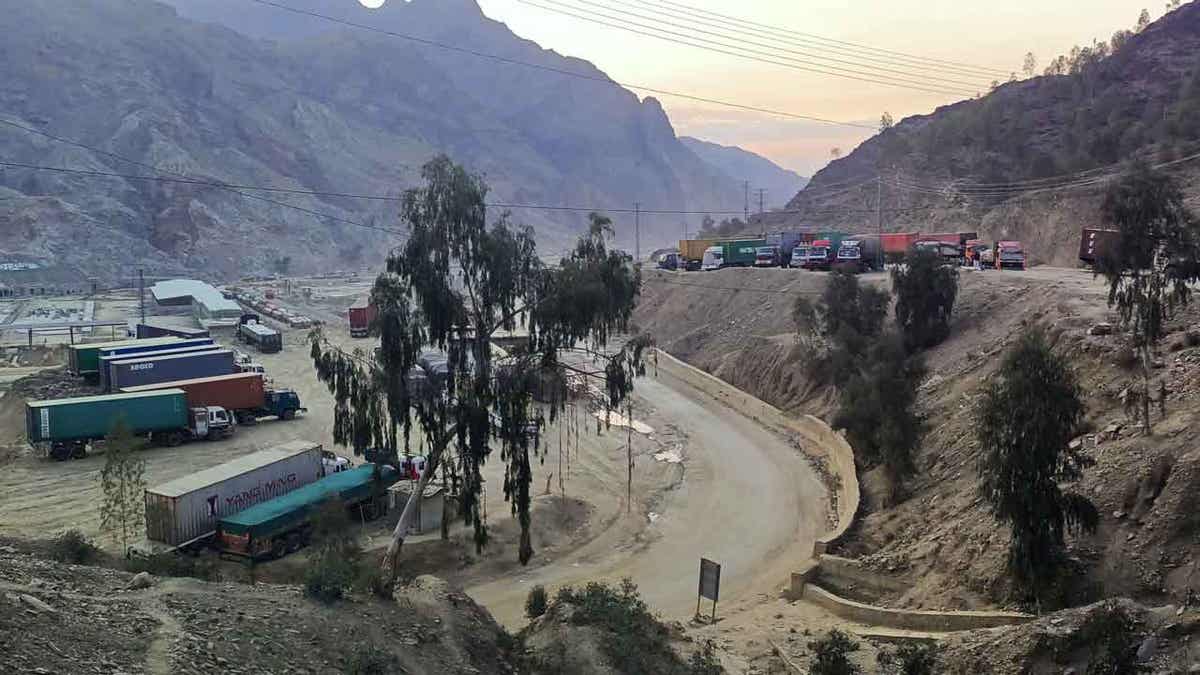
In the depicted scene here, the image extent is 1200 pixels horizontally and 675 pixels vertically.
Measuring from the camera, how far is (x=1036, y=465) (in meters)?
19.1

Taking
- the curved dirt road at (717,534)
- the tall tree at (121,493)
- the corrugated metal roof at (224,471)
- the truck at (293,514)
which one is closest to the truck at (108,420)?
the tall tree at (121,493)

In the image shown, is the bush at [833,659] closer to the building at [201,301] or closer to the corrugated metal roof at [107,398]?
the corrugated metal roof at [107,398]

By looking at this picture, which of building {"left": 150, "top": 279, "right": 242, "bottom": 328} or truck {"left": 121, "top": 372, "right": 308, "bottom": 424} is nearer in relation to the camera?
truck {"left": 121, "top": 372, "right": 308, "bottom": 424}

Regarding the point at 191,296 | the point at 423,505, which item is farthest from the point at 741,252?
the point at 191,296

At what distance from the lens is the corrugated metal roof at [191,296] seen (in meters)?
85.1

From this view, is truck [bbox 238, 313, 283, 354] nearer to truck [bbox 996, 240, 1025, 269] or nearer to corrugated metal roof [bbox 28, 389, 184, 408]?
corrugated metal roof [bbox 28, 389, 184, 408]

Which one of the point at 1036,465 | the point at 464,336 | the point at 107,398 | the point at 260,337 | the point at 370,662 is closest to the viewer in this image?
the point at 370,662

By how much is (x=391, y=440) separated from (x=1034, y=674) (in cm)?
1573

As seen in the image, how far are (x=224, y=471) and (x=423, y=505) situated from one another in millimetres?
6131

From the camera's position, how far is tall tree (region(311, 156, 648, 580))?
2273 cm

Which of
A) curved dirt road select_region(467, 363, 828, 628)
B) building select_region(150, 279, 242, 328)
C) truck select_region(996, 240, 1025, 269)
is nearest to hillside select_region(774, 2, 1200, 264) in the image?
truck select_region(996, 240, 1025, 269)

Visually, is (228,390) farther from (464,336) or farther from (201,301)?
(201,301)

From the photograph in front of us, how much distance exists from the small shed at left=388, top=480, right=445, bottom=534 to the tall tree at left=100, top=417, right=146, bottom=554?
7482 millimetres

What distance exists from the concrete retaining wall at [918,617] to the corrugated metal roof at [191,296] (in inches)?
2854
